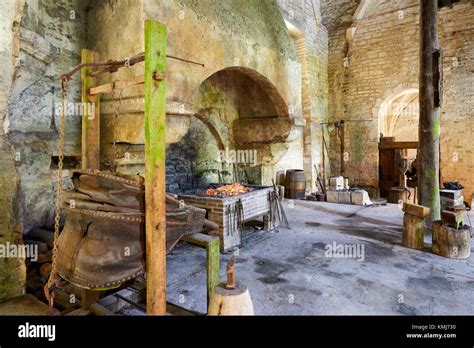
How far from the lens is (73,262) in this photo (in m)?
2.46

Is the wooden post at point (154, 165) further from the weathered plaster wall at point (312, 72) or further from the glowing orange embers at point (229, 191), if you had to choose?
the weathered plaster wall at point (312, 72)

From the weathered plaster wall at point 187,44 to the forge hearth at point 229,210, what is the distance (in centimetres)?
113

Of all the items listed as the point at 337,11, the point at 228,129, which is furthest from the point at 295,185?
the point at 337,11

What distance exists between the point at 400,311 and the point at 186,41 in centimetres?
431

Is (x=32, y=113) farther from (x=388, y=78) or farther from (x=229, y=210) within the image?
(x=388, y=78)

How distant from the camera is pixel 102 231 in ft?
7.97

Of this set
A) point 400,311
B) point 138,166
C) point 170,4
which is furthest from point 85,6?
point 400,311

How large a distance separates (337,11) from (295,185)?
6879 mm

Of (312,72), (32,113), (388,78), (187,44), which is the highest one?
(312,72)

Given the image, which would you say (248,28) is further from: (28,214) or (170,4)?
(28,214)

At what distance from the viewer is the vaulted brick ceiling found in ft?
38.9

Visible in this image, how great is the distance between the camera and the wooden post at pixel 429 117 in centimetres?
626

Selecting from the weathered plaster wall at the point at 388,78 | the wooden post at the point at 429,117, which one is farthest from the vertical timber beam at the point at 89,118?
the weathered plaster wall at the point at 388,78

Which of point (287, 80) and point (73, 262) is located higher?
point (287, 80)
